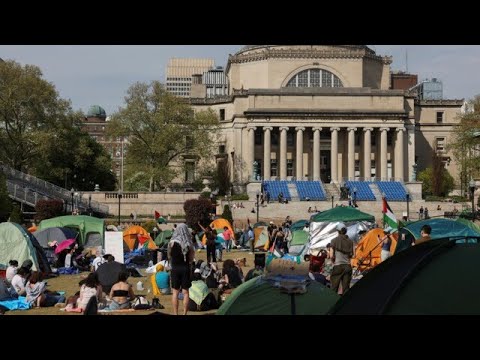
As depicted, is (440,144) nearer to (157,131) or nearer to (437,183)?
(437,183)

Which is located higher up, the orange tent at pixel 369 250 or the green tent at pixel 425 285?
the green tent at pixel 425 285

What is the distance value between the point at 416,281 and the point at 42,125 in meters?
61.2

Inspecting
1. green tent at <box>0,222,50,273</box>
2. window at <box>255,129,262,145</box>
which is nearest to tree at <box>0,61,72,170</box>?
window at <box>255,129,262,145</box>

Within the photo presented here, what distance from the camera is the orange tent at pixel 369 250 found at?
75.5ft

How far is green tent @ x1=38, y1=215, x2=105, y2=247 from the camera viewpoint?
31.7m

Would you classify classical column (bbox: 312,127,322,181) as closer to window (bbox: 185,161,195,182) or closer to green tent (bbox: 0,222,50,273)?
window (bbox: 185,161,195,182)

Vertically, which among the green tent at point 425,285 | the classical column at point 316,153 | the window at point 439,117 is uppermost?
the window at point 439,117

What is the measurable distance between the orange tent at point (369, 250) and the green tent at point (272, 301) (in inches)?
451

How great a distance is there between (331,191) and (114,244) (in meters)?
49.0

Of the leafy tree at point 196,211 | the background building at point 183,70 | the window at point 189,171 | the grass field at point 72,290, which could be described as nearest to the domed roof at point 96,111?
the background building at point 183,70

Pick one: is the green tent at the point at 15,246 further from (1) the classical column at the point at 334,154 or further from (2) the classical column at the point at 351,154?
(2) the classical column at the point at 351,154

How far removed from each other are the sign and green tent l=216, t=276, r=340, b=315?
13.7 m
